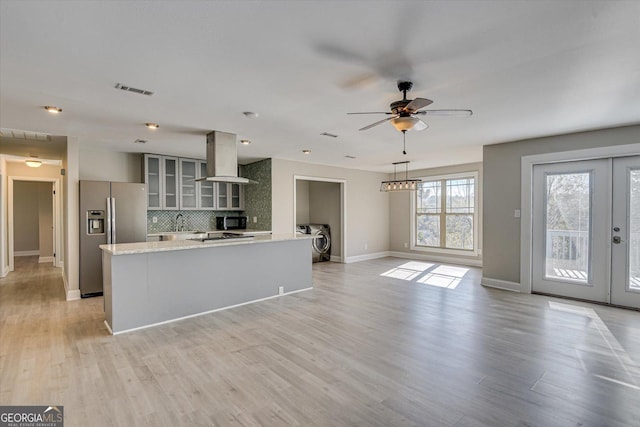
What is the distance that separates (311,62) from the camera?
8.05 ft

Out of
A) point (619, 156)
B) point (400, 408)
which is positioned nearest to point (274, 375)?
point (400, 408)

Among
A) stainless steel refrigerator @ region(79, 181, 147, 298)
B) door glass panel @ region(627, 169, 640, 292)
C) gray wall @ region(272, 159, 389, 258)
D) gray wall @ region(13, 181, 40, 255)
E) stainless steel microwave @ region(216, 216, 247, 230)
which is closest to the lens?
door glass panel @ region(627, 169, 640, 292)

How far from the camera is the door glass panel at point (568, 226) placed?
15.3 ft

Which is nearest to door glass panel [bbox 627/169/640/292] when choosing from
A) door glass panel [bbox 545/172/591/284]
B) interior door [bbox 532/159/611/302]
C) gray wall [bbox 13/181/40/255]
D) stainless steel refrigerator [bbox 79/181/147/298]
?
interior door [bbox 532/159/611/302]

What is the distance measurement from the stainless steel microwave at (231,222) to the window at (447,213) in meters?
4.67

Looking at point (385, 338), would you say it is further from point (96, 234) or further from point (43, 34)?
point (96, 234)

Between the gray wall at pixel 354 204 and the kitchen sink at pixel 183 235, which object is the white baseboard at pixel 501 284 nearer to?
the gray wall at pixel 354 204

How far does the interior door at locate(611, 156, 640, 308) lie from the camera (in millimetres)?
4246

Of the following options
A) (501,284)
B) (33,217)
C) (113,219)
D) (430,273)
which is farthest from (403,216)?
(33,217)

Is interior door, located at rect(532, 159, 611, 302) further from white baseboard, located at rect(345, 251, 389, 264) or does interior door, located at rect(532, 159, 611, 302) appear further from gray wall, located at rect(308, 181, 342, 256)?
gray wall, located at rect(308, 181, 342, 256)

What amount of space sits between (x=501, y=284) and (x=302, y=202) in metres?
5.33

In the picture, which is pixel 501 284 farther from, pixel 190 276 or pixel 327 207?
pixel 190 276

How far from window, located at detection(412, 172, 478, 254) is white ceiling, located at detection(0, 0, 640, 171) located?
11.3 ft

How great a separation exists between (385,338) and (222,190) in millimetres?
5193
